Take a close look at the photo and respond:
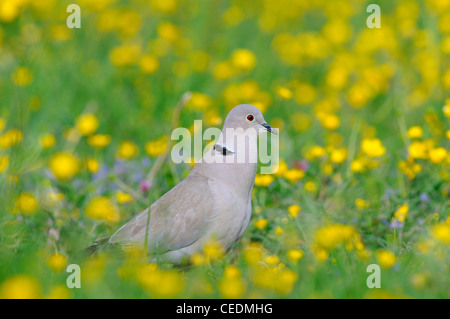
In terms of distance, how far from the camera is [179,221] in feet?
11.3

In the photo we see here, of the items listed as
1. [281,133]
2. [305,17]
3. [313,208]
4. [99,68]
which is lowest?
[313,208]

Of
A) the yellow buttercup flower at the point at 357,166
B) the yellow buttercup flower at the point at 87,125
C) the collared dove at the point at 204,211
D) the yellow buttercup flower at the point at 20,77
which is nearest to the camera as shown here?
the yellow buttercup flower at the point at 20,77

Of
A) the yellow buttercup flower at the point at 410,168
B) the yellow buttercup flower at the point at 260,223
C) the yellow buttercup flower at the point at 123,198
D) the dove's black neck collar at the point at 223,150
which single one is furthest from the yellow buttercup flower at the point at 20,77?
the yellow buttercup flower at the point at 410,168

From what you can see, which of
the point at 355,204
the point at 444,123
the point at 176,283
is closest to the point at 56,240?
the point at 176,283

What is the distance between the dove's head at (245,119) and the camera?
3.57 m

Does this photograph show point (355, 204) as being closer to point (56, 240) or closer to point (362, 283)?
point (362, 283)

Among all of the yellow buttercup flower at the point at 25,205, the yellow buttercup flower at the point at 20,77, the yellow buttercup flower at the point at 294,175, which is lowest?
the yellow buttercup flower at the point at 25,205

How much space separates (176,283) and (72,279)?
0.58m

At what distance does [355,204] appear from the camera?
4.09 metres

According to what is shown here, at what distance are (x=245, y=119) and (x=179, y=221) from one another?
24.0 inches

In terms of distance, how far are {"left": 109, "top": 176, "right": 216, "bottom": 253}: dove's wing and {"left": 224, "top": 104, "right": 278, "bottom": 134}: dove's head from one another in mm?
317

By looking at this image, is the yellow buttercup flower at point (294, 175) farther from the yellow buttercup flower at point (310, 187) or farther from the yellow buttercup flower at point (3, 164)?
the yellow buttercup flower at point (3, 164)

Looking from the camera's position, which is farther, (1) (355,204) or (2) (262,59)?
(2) (262,59)

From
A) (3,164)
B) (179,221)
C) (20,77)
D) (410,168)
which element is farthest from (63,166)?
(410,168)
